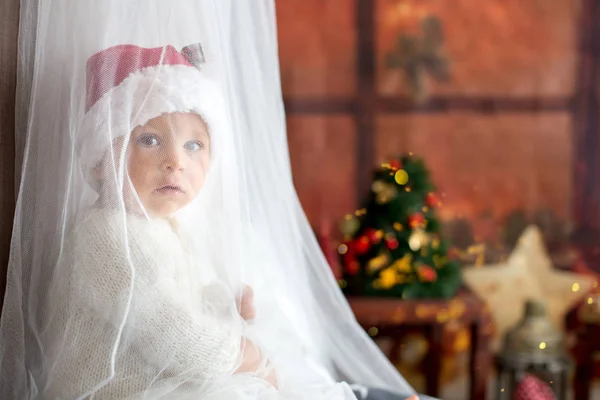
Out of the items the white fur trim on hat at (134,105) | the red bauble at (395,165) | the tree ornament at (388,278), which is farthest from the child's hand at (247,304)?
the red bauble at (395,165)

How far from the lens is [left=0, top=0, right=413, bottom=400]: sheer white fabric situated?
39.4 inches

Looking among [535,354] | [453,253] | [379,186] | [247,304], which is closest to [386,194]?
[379,186]

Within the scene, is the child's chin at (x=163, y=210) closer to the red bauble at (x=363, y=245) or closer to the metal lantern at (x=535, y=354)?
the red bauble at (x=363, y=245)

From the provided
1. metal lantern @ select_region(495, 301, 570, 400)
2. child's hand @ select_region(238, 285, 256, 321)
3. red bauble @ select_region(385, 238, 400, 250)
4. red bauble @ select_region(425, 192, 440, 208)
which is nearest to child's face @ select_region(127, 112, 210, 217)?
child's hand @ select_region(238, 285, 256, 321)

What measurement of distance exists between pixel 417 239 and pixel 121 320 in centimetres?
160

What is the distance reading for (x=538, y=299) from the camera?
2.79 meters

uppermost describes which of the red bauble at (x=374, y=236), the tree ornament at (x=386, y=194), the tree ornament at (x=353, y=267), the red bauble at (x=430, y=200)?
the tree ornament at (x=386, y=194)

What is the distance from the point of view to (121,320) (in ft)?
3.23

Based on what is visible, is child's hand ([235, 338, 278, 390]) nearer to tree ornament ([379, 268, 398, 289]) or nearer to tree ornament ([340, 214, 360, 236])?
tree ornament ([379, 268, 398, 289])

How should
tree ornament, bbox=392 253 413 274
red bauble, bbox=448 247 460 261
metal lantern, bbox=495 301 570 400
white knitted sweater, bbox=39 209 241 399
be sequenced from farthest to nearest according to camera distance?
1. red bauble, bbox=448 247 460 261
2. metal lantern, bbox=495 301 570 400
3. tree ornament, bbox=392 253 413 274
4. white knitted sweater, bbox=39 209 241 399

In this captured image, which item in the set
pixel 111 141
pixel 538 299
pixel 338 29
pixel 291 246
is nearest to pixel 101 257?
pixel 111 141

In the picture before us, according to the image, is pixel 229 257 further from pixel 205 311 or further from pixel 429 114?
pixel 429 114

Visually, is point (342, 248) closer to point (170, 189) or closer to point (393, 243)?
point (393, 243)

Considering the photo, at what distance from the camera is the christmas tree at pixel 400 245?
7.96ft
